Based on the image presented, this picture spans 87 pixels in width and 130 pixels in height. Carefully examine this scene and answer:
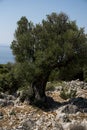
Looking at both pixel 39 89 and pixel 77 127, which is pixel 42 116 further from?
pixel 39 89

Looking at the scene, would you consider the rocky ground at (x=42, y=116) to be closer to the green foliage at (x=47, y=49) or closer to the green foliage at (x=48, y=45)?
the green foliage at (x=47, y=49)

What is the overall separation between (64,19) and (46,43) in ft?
8.22

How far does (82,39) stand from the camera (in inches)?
898

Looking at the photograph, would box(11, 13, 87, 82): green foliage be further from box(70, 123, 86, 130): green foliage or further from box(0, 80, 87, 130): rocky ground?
box(70, 123, 86, 130): green foliage

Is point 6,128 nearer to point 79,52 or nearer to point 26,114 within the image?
point 26,114

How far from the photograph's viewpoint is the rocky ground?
62.8 feet

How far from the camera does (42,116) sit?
69.7 ft

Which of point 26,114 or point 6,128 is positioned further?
point 26,114

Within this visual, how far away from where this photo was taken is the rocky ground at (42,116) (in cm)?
1914

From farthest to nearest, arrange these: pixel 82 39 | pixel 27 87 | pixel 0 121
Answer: pixel 27 87, pixel 82 39, pixel 0 121

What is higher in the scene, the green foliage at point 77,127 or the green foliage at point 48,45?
the green foliage at point 48,45

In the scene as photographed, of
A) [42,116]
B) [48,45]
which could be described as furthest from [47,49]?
[42,116]

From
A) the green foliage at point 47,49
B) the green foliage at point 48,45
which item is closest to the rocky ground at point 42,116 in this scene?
the green foliage at point 47,49

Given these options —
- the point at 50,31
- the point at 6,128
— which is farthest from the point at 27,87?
the point at 6,128
